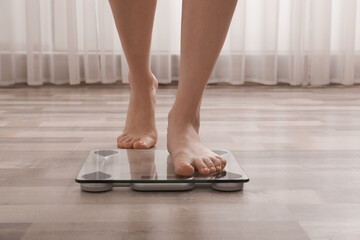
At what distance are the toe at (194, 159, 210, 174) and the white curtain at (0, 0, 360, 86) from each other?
1759 millimetres

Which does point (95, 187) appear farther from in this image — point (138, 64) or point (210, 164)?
point (138, 64)

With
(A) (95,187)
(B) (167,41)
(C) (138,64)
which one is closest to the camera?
(A) (95,187)

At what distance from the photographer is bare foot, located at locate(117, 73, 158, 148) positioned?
1.20m

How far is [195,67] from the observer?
3.15 ft

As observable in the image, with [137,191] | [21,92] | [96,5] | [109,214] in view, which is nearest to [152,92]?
[137,191]

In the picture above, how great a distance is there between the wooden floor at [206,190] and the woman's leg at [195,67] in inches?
3.0

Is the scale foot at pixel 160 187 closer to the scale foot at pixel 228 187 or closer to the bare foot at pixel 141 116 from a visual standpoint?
the scale foot at pixel 228 187

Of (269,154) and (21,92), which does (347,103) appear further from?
(21,92)

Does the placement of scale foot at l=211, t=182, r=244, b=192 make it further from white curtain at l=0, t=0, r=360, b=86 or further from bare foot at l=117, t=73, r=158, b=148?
white curtain at l=0, t=0, r=360, b=86

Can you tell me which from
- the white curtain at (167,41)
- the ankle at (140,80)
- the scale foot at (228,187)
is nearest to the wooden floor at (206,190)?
the scale foot at (228,187)

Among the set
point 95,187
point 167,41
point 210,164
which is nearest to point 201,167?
point 210,164

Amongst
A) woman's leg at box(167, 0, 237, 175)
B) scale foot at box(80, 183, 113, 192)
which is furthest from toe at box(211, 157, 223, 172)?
scale foot at box(80, 183, 113, 192)

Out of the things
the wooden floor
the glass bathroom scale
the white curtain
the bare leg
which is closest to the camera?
the wooden floor

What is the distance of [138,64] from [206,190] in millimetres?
458
